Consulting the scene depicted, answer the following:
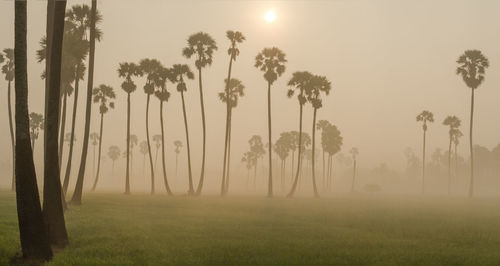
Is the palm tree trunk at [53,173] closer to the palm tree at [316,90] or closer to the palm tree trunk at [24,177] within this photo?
the palm tree trunk at [24,177]

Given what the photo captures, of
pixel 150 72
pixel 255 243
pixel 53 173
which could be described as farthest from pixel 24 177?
pixel 150 72

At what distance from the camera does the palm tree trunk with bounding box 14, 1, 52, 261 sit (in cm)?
1309

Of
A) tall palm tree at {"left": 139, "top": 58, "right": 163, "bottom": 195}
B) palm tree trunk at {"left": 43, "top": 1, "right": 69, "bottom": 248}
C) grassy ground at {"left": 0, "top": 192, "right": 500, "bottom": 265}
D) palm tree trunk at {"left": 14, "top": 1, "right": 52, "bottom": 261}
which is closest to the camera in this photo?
palm tree trunk at {"left": 14, "top": 1, "right": 52, "bottom": 261}

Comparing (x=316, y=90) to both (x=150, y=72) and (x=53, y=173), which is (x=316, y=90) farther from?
(x=53, y=173)

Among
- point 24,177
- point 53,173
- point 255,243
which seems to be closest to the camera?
point 24,177

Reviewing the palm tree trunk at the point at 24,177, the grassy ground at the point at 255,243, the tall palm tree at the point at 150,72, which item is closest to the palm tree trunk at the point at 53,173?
the grassy ground at the point at 255,243

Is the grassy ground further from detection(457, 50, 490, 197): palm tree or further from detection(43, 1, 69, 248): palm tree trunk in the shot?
detection(457, 50, 490, 197): palm tree

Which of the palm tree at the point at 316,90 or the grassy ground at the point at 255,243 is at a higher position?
the palm tree at the point at 316,90

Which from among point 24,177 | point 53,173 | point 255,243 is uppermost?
point 24,177

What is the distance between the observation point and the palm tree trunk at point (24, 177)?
13.1 metres

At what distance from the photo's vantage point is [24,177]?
1312 centimetres

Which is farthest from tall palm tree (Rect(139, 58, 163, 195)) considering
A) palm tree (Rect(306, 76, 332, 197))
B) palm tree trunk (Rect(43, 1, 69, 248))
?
palm tree trunk (Rect(43, 1, 69, 248))

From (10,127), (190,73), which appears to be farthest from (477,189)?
(10,127)

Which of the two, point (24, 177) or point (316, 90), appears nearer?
point (24, 177)
